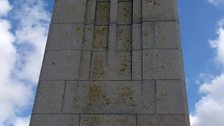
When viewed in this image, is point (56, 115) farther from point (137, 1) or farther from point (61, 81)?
point (137, 1)

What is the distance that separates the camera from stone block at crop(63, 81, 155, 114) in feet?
21.8

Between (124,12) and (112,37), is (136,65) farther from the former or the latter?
(124,12)

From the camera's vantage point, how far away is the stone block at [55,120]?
260 inches

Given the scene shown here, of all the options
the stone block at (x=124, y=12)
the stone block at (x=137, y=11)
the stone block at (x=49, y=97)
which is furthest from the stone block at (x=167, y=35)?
the stone block at (x=49, y=97)

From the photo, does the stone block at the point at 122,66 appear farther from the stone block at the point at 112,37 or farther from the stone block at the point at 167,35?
the stone block at the point at 167,35

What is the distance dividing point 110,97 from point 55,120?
1266 millimetres

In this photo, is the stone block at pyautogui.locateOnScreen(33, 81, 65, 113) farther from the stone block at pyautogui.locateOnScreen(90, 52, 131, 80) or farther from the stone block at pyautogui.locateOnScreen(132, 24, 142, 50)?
the stone block at pyautogui.locateOnScreen(132, 24, 142, 50)

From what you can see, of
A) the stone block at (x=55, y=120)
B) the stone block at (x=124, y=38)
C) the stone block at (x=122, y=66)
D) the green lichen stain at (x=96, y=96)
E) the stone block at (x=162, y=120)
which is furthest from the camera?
the stone block at (x=124, y=38)

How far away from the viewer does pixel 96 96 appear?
Answer: 22.5 feet

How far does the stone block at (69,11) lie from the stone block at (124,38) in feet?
3.37

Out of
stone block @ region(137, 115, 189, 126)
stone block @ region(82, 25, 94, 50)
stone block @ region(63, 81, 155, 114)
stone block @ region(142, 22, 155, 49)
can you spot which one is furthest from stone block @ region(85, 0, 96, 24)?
A: stone block @ region(137, 115, 189, 126)

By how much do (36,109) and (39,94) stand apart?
0.36 meters

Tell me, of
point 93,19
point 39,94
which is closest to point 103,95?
point 39,94

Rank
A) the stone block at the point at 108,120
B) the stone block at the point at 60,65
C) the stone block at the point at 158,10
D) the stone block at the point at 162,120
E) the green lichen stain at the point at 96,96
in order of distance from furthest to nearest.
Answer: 1. the stone block at the point at 158,10
2. the stone block at the point at 60,65
3. the green lichen stain at the point at 96,96
4. the stone block at the point at 108,120
5. the stone block at the point at 162,120
